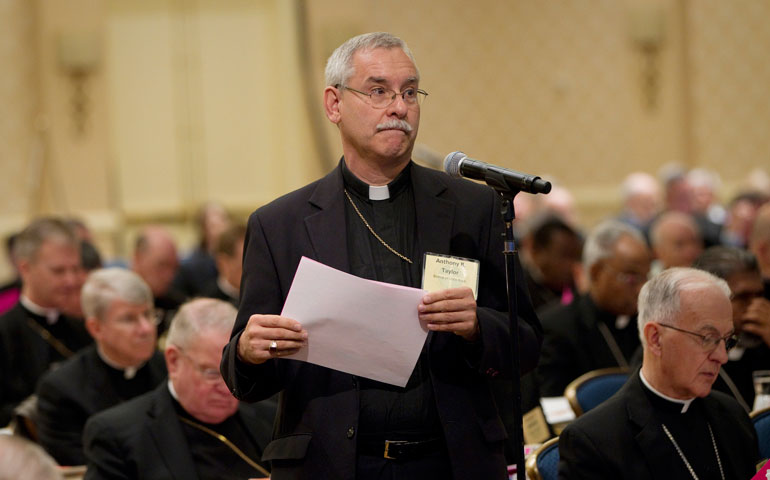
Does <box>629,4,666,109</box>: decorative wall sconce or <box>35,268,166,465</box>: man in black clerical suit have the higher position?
<box>629,4,666,109</box>: decorative wall sconce


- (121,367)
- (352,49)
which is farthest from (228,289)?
(352,49)

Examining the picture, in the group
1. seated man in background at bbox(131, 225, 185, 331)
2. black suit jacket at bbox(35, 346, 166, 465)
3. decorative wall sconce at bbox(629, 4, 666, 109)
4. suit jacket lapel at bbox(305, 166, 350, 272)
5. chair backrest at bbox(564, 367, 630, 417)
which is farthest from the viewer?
decorative wall sconce at bbox(629, 4, 666, 109)

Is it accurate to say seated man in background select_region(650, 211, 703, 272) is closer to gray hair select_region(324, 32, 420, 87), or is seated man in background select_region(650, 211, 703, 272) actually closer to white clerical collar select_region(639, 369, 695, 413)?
white clerical collar select_region(639, 369, 695, 413)

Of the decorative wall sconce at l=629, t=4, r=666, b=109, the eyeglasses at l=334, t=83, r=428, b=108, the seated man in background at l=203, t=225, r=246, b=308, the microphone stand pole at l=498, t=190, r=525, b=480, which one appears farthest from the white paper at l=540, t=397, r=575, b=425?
the decorative wall sconce at l=629, t=4, r=666, b=109

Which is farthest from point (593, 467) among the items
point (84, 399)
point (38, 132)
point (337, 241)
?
point (38, 132)

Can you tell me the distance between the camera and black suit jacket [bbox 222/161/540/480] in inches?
98.5

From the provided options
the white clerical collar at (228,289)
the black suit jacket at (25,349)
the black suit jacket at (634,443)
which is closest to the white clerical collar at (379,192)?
the black suit jacket at (634,443)

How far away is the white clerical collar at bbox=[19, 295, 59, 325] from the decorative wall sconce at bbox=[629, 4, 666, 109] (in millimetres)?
7898

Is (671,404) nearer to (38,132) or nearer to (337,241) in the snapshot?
(337,241)

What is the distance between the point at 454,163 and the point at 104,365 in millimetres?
3173

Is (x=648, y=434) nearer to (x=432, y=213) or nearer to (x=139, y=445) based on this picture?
(x=432, y=213)

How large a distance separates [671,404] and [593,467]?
Answer: 0.42 meters

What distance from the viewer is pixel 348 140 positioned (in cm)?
270

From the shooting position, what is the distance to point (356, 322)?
2.49 meters
